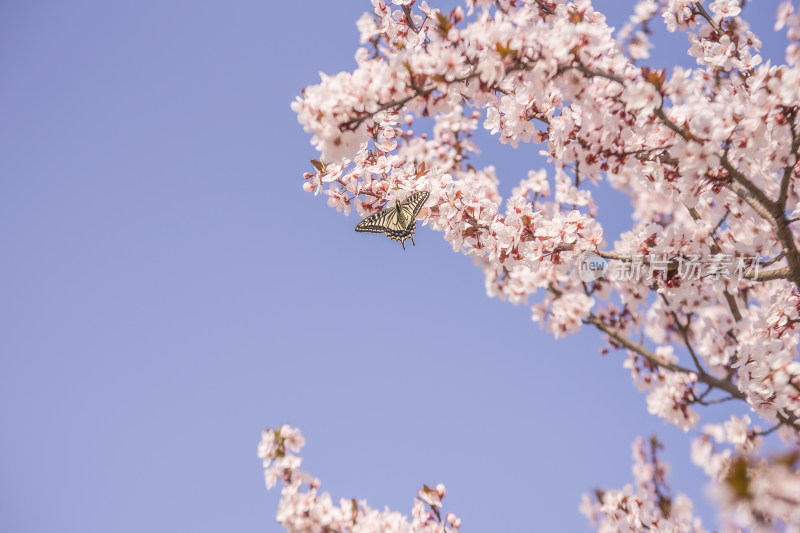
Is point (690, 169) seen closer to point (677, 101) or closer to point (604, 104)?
point (677, 101)

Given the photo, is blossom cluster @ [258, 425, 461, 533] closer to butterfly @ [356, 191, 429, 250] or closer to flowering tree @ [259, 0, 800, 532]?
flowering tree @ [259, 0, 800, 532]

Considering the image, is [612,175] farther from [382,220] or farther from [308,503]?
[308,503]

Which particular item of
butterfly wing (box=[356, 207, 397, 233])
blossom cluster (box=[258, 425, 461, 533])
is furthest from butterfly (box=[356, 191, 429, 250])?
blossom cluster (box=[258, 425, 461, 533])

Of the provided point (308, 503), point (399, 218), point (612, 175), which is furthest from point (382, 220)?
point (308, 503)

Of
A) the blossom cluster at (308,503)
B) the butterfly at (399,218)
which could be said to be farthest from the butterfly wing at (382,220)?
the blossom cluster at (308,503)

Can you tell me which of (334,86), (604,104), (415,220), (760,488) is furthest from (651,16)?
(760,488)
